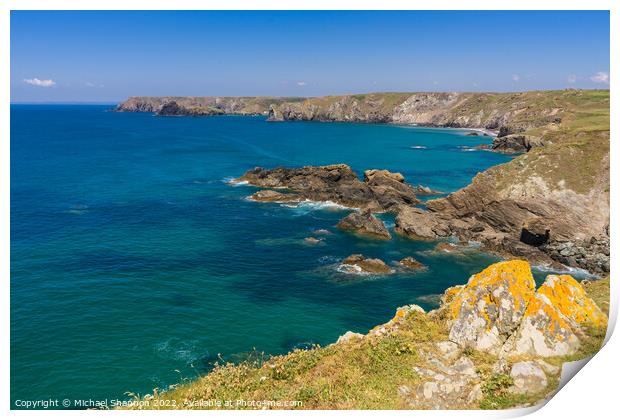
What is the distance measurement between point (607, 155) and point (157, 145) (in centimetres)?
13417

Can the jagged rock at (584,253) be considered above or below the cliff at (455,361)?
below

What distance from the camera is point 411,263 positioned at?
45188 mm

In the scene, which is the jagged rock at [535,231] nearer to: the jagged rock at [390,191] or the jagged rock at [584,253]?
the jagged rock at [584,253]

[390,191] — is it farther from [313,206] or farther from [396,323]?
[396,323]

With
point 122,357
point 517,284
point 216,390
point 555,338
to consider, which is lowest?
point 122,357

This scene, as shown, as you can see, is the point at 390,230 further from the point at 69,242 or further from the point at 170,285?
the point at 69,242

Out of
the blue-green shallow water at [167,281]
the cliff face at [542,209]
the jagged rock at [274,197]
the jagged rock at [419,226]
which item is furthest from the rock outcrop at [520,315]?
the jagged rock at [274,197]

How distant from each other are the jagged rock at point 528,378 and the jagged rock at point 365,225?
40091 mm

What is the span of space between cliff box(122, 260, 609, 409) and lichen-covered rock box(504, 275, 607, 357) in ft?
0.11

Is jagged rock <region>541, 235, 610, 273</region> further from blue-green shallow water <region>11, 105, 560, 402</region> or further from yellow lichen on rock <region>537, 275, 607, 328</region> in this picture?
yellow lichen on rock <region>537, 275, 607, 328</region>

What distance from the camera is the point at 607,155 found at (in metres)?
53.3

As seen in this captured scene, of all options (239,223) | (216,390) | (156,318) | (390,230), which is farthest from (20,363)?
(390,230)

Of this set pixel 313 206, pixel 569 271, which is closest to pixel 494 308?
pixel 569 271

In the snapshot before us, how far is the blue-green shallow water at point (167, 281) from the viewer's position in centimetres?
2858
